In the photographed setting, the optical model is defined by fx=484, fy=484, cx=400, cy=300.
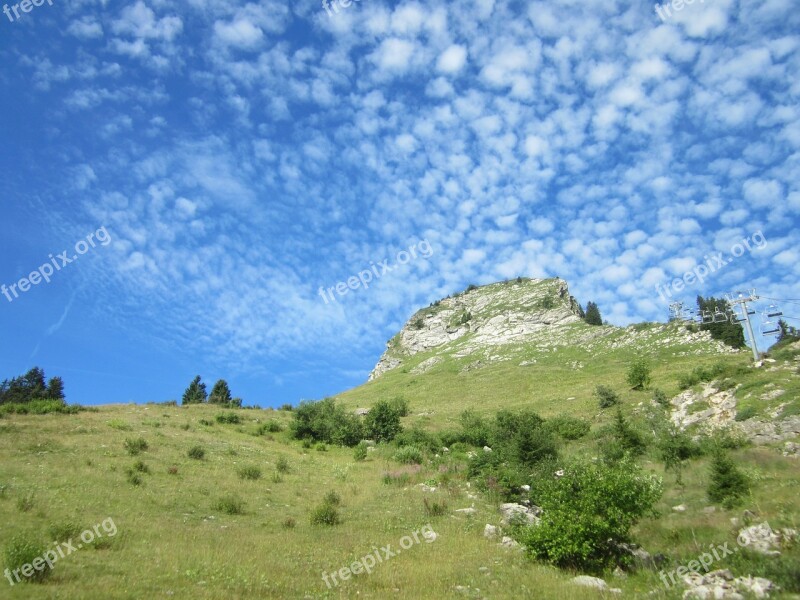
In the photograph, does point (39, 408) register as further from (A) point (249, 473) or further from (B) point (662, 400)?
(B) point (662, 400)

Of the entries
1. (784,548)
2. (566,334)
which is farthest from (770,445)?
(566,334)

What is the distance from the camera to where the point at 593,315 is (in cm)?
13138

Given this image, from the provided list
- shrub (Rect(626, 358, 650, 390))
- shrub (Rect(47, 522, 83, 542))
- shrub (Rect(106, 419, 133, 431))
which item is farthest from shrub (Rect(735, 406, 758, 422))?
shrub (Rect(106, 419, 133, 431))

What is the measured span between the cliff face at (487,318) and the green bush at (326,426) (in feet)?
235

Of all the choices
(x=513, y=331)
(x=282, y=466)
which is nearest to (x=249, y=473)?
(x=282, y=466)

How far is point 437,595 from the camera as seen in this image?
12.3m

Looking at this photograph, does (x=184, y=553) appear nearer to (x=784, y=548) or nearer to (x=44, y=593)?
(x=44, y=593)

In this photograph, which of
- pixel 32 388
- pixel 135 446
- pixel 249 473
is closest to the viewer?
pixel 249 473

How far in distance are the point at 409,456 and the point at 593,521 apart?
2421cm

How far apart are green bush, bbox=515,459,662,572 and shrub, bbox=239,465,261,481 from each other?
1722 cm

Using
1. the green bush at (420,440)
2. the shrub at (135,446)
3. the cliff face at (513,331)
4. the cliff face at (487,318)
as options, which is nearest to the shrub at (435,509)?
the green bush at (420,440)

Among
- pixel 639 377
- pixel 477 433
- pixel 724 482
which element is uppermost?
pixel 639 377

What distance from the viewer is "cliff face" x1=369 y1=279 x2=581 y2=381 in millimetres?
124500

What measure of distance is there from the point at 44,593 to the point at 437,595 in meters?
8.96
